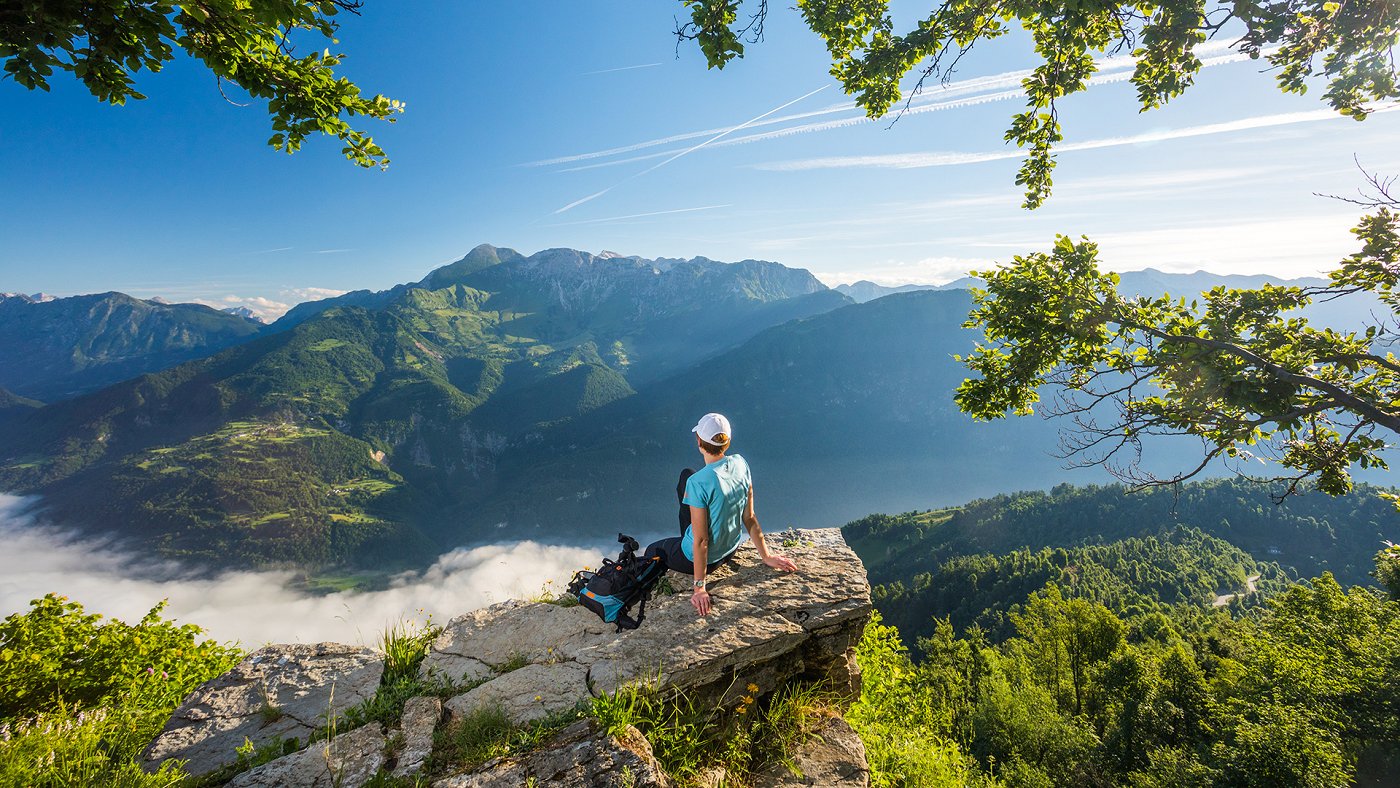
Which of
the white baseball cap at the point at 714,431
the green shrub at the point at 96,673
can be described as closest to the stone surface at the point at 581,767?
the white baseball cap at the point at 714,431

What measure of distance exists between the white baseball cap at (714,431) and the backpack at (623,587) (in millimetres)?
1488

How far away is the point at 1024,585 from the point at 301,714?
397ft

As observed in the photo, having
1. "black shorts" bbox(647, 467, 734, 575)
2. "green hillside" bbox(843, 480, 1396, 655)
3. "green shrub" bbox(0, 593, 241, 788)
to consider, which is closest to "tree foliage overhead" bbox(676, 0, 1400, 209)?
"black shorts" bbox(647, 467, 734, 575)

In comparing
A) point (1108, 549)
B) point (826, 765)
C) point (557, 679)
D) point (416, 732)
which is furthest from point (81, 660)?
point (1108, 549)

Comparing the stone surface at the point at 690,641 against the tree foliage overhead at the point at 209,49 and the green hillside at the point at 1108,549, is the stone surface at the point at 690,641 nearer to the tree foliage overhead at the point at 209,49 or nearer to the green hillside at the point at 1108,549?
the tree foliage overhead at the point at 209,49

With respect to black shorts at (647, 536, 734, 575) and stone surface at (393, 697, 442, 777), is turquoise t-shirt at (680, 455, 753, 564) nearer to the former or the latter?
black shorts at (647, 536, 734, 575)

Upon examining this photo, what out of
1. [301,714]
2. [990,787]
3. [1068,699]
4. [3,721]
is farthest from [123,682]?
[1068,699]

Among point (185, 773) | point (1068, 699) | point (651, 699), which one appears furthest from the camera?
point (1068, 699)

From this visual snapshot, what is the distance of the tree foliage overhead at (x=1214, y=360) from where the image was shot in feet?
18.7

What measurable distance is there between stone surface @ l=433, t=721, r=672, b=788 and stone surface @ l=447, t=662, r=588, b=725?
0.53 m

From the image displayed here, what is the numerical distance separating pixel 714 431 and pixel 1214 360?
611 centimetres

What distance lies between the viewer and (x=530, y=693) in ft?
15.8

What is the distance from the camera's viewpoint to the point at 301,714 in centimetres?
503

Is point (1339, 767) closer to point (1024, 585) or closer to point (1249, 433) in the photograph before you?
point (1249, 433)
